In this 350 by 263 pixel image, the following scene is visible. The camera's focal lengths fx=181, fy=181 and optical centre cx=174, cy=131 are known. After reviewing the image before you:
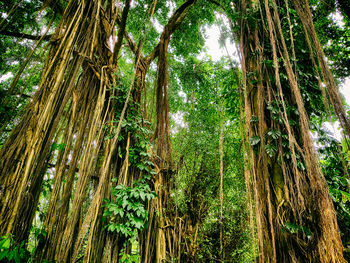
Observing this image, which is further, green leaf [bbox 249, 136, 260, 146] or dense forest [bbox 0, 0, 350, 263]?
green leaf [bbox 249, 136, 260, 146]

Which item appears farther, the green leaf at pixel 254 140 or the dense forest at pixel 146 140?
the green leaf at pixel 254 140

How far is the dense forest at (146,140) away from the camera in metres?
1.28

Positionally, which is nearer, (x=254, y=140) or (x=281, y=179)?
(x=281, y=179)

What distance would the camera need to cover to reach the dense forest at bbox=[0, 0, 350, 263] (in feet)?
4.20

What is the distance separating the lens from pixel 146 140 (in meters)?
2.35

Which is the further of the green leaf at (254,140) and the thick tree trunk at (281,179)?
the green leaf at (254,140)

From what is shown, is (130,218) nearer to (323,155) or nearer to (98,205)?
(98,205)

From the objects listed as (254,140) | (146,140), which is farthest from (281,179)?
(146,140)

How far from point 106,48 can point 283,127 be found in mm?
2266

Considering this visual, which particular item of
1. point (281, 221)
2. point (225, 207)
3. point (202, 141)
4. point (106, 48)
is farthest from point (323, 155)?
point (106, 48)

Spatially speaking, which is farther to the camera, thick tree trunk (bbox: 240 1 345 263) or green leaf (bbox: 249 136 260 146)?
green leaf (bbox: 249 136 260 146)

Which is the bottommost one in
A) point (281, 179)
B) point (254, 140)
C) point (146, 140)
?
point (281, 179)

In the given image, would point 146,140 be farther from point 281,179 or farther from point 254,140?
point 281,179

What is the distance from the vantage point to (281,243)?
1.31 meters
